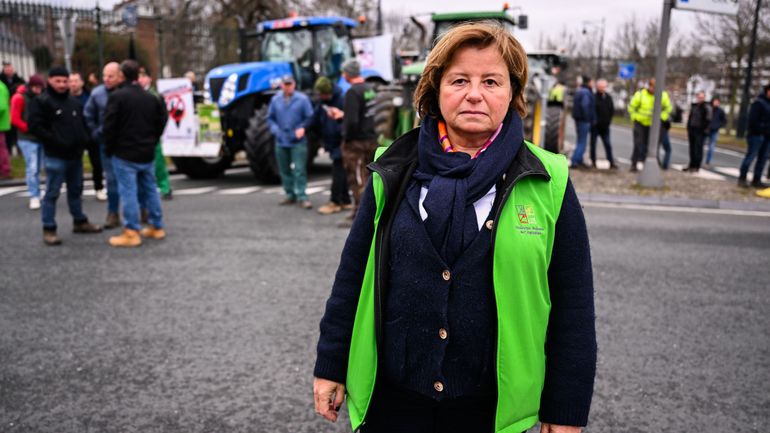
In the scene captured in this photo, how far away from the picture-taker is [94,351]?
4230 millimetres

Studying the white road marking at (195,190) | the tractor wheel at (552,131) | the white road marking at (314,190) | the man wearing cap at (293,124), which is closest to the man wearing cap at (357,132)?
the man wearing cap at (293,124)

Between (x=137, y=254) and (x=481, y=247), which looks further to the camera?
(x=137, y=254)

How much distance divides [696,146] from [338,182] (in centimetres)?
890

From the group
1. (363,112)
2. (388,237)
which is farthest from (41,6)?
(388,237)

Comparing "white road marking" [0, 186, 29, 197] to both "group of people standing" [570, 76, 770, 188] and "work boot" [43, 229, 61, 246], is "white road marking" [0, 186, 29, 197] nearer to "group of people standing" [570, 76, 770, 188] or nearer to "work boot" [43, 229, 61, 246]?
"work boot" [43, 229, 61, 246]

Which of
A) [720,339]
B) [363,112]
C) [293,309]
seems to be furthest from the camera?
A: [363,112]

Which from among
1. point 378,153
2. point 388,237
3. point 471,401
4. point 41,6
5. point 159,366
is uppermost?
point 41,6

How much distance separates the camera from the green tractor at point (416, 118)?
1124 centimetres

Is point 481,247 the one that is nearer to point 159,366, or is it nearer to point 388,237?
point 388,237

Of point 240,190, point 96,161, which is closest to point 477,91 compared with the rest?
point 96,161

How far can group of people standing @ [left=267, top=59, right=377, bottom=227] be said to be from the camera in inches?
330

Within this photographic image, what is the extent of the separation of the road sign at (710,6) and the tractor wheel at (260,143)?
6854 millimetres

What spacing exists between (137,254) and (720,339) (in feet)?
17.5

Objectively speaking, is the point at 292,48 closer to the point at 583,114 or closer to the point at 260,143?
the point at 260,143
